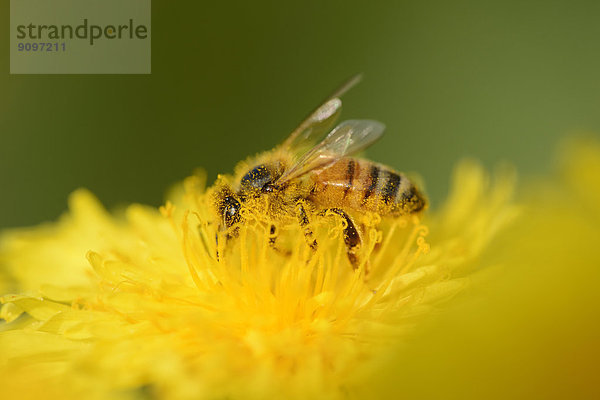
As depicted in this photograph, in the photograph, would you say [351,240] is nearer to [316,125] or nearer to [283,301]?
[283,301]

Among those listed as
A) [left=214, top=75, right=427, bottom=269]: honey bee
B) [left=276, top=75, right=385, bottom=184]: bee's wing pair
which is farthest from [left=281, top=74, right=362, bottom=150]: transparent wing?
[left=214, top=75, right=427, bottom=269]: honey bee

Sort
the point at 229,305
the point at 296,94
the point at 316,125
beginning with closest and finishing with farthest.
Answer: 1. the point at 229,305
2. the point at 316,125
3. the point at 296,94

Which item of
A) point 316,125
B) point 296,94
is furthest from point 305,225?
point 296,94

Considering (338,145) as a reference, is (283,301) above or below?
below

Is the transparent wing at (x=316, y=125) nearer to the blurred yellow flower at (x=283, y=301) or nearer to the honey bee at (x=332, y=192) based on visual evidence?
the honey bee at (x=332, y=192)

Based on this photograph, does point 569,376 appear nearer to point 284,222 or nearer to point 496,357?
point 496,357

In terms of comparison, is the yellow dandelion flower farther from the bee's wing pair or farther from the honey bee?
the bee's wing pair

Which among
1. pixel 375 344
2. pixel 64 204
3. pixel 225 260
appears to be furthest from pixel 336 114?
pixel 64 204
